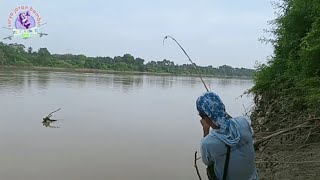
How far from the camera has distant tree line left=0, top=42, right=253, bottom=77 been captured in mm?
73000

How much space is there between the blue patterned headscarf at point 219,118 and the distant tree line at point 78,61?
63690mm

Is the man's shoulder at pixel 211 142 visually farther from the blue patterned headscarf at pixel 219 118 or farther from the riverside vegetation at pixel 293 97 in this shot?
the riverside vegetation at pixel 293 97

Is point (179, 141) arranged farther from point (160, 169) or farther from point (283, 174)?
point (283, 174)

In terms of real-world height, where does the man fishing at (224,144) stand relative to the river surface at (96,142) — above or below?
above

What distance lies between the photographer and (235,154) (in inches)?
82.1

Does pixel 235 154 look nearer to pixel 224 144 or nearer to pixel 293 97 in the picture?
pixel 224 144

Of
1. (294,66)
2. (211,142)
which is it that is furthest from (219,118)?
(294,66)

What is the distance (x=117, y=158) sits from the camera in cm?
1179

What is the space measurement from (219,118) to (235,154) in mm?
214

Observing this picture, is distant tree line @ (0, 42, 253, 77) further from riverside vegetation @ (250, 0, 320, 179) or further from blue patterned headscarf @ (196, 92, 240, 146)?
blue patterned headscarf @ (196, 92, 240, 146)

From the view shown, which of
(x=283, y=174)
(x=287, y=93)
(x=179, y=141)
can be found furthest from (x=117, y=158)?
(x=283, y=174)

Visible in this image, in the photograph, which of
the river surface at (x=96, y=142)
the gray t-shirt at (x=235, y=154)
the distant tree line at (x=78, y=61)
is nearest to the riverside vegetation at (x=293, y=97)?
the river surface at (x=96, y=142)

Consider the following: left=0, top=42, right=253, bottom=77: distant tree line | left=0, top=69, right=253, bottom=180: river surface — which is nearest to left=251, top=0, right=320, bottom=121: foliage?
left=0, top=69, right=253, bottom=180: river surface

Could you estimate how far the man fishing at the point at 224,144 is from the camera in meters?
2.06
